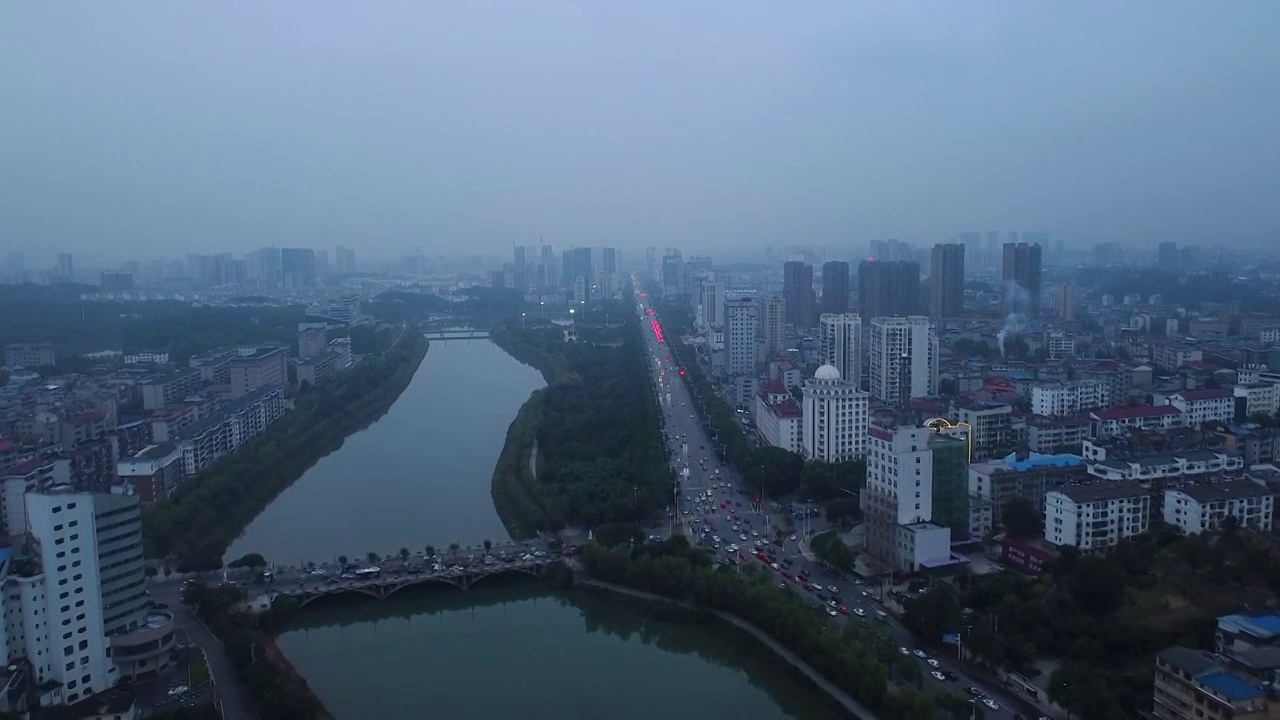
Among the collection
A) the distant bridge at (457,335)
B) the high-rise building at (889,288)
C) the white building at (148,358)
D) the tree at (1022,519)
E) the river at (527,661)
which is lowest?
the river at (527,661)

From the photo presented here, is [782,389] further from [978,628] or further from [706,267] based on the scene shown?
[706,267]

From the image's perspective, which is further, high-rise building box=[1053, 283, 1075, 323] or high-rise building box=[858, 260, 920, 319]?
high-rise building box=[1053, 283, 1075, 323]

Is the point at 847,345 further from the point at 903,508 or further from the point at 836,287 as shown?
the point at 836,287

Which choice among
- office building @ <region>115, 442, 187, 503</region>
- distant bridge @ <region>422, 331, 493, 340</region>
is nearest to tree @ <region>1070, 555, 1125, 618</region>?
office building @ <region>115, 442, 187, 503</region>

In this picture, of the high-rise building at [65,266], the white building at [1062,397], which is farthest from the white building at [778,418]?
the high-rise building at [65,266]

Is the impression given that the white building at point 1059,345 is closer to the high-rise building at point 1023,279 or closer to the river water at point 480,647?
the high-rise building at point 1023,279

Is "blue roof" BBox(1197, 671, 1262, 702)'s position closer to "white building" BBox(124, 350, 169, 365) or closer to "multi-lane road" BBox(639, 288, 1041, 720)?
"multi-lane road" BBox(639, 288, 1041, 720)
